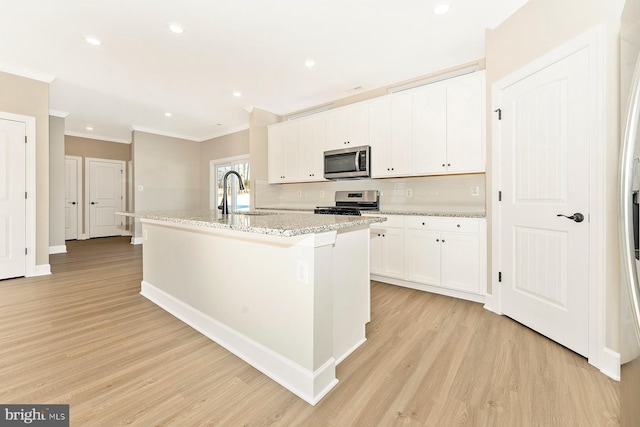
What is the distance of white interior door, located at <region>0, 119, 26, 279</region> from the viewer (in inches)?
131

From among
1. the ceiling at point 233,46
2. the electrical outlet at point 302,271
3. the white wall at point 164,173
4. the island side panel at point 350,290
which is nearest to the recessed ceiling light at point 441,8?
the ceiling at point 233,46

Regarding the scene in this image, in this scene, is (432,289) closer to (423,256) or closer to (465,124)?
(423,256)

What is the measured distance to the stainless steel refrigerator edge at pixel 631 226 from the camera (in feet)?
2.81

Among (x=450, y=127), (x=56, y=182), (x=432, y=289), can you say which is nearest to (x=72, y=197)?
(x=56, y=182)

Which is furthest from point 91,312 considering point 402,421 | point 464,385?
point 464,385

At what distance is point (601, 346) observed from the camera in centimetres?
164

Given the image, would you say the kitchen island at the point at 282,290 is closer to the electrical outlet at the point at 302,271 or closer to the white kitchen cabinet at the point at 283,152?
the electrical outlet at the point at 302,271

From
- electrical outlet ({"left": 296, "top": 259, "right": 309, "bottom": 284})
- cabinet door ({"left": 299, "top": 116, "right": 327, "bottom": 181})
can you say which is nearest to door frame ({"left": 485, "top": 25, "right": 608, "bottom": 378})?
electrical outlet ({"left": 296, "top": 259, "right": 309, "bottom": 284})

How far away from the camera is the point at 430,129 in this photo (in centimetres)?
312

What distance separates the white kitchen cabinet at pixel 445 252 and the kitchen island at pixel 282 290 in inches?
52.0

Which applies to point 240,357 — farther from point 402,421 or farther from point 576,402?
point 576,402

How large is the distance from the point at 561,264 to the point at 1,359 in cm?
365

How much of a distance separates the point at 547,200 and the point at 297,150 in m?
3.30

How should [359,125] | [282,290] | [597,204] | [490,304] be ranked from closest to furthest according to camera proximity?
[282,290] < [597,204] < [490,304] < [359,125]
